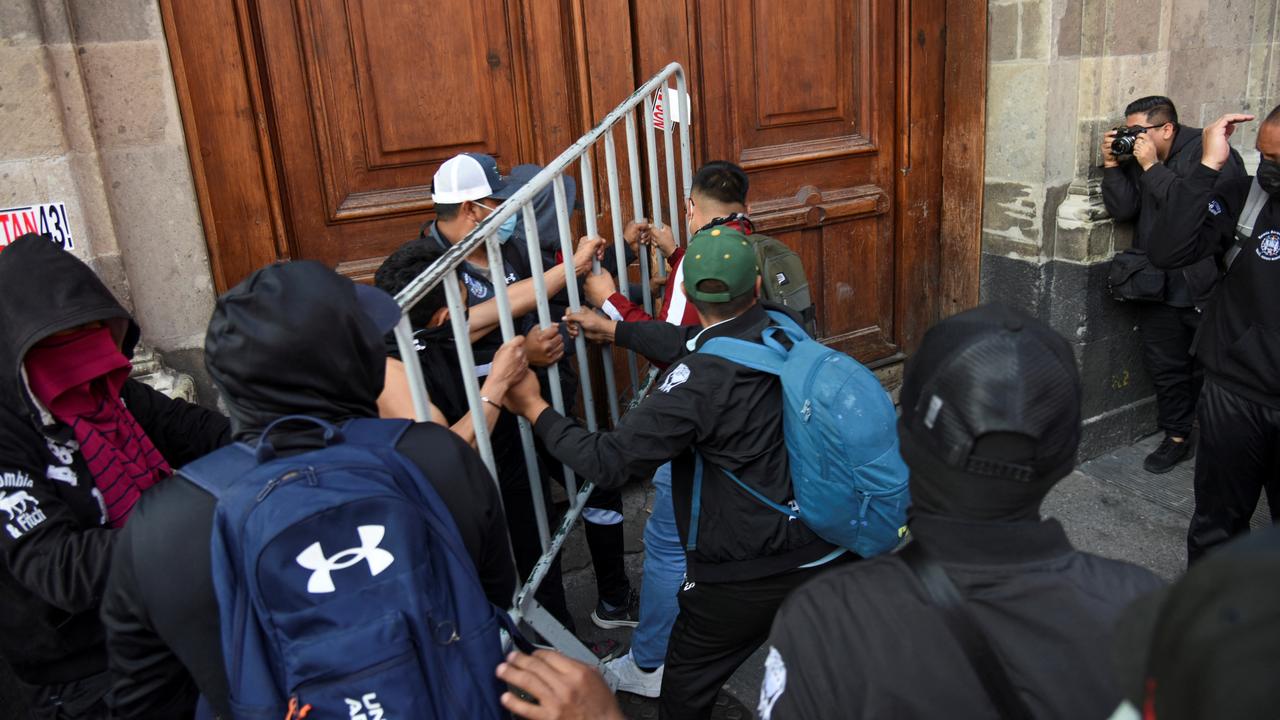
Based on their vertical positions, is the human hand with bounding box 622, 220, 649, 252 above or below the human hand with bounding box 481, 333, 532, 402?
above

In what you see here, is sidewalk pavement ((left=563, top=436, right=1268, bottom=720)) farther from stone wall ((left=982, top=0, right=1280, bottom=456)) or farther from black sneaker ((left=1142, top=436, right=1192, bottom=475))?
stone wall ((left=982, top=0, right=1280, bottom=456))

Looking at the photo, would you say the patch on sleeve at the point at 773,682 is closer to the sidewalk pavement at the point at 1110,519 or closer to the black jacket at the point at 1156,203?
the sidewalk pavement at the point at 1110,519

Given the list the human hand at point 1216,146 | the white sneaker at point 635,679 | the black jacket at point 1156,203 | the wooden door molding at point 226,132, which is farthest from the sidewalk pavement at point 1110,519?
the wooden door molding at point 226,132

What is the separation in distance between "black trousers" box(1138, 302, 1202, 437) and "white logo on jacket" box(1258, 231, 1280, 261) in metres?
1.51

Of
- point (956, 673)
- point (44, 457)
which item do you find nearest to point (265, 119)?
point (44, 457)

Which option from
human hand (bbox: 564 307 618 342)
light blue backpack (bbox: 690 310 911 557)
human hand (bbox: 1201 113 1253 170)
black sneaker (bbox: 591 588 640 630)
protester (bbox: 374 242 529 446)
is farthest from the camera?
black sneaker (bbox: 591 588 640 630)

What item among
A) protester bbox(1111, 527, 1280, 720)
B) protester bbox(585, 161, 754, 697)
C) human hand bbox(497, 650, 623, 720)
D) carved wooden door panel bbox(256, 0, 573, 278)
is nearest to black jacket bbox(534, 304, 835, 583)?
protester bbox(585, 161, 754, 697)

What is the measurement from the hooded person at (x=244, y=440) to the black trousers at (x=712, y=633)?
1072 mm

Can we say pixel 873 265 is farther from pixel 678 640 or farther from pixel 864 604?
pixel 864 604

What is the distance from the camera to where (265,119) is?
3.51 m

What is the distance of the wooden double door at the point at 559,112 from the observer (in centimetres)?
349

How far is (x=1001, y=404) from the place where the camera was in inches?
46.5

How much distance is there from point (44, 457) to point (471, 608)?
1.03m

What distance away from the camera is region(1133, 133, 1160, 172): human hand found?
422 cm
